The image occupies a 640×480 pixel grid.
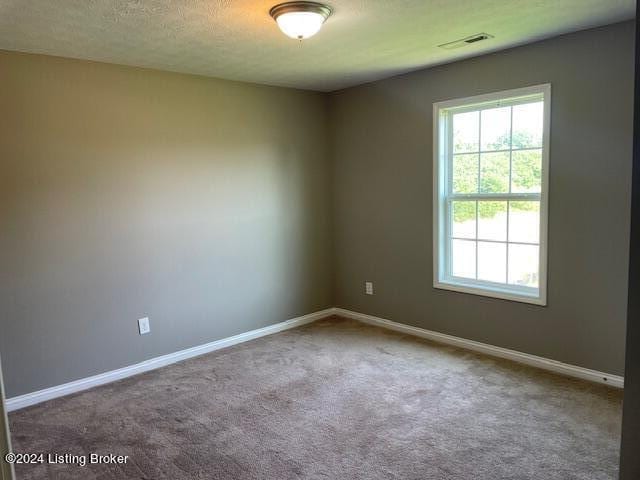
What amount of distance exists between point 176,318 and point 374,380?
5.59 feet

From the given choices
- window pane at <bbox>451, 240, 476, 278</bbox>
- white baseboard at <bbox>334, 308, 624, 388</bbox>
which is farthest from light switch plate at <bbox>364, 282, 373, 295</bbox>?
window pane at <bbox>451, 240, 476, 278</bbox>

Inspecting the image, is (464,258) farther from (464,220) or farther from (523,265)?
(523,265)

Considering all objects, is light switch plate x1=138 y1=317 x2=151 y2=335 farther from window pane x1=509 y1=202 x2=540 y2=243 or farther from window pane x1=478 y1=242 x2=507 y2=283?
window pane x1=509 y1=202 x2=540 y2=243

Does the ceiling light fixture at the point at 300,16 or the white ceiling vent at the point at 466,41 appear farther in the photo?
the white ceiling vent at the point at 466,41

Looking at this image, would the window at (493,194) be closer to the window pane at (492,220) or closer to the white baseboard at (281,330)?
the window pane at (492,220)

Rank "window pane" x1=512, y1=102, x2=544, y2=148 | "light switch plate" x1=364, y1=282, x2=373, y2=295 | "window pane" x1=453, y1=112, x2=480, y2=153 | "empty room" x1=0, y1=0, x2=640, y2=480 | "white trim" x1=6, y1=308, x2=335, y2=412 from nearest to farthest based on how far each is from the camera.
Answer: "empty room" x1=0, y1=0, x2=640, y2=480
"white trim" x1=6, y1=308, x2=335, y2=412
"window pane" x1=512, y1=102, x2=544, y2=148
"window pane" x1=453, y1=112, x2=480, y2=153
"light switch plate" x1=364, y1=282, x2=373, y2=295

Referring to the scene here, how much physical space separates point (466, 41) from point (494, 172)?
104 cm

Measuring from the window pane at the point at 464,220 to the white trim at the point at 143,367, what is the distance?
1.76m

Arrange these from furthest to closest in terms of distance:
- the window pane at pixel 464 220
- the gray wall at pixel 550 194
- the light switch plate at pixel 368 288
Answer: the light switch plate at pixel 368 288 → the window pane at pixel 464 220 → the gray wall at pixel 550 194

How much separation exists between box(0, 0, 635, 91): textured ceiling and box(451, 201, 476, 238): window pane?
3.87 feet

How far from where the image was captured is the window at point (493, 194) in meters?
3.49

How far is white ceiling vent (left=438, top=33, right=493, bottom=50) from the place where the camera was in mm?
3109

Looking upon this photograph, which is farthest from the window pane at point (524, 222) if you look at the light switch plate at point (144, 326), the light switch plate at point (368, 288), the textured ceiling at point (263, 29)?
the light switch plate at point (144, 326)

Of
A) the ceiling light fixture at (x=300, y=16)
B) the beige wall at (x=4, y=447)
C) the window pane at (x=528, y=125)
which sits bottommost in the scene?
the beige wall at (x=4, y=447)
